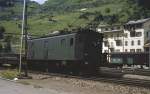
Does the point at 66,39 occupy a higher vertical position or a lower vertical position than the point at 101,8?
lower

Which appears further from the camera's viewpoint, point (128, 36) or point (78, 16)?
point (128, 36)

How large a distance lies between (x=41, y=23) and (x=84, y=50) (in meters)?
59.1

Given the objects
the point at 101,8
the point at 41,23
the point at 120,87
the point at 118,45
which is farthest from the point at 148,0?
the point at 101,8

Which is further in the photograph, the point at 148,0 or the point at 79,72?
the point at 79,72

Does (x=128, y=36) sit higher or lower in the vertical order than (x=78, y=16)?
lower

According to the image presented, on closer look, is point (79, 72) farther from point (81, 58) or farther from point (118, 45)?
point (118, 45)

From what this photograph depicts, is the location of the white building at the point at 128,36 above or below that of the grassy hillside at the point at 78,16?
below

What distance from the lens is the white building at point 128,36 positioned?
325 ft

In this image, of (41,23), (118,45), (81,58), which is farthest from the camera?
(118,45)

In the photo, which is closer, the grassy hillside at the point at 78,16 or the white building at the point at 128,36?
the grassy hillside at the point at 78,16

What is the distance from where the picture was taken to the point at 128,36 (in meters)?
105

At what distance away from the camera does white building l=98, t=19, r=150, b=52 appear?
325 feet

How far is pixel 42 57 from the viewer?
36031 millimetres

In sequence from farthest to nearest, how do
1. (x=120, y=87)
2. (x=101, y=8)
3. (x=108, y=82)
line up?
(x=101, y=8) → (x=108, y=82) → (x=120, y=87)
